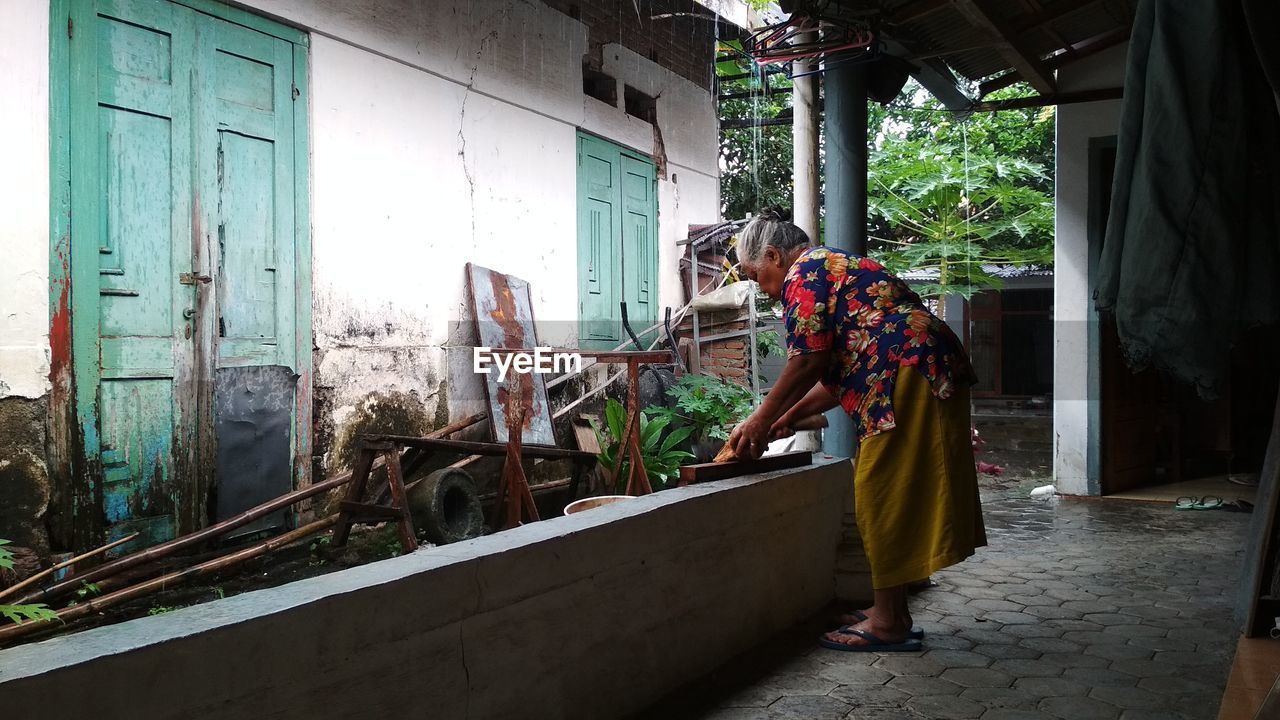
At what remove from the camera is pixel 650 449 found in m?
8.15

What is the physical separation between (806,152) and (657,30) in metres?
5.25

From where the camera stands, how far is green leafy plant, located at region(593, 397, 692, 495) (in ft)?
26.0

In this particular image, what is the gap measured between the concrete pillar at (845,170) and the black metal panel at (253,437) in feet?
11.4

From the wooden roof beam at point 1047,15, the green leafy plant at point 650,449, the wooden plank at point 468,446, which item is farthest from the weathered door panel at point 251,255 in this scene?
the wooden roof beam at point 1047,15

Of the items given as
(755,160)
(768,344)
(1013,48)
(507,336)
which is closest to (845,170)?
(1013,48)

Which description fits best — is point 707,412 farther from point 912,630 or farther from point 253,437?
point 912,630

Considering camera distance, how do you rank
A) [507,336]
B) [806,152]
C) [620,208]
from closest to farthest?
[806,152], [507,336], [620,208]

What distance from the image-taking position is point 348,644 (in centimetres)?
203

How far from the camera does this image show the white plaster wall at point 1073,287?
7.74 meters

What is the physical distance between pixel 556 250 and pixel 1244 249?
21.8 feet

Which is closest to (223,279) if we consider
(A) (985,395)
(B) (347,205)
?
(B) (347,205)

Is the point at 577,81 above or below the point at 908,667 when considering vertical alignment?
above

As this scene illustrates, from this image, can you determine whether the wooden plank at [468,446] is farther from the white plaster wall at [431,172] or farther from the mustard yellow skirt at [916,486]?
the mustard yellow skirt at [916,486]

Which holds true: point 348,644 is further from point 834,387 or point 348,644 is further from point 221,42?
point 221,42
